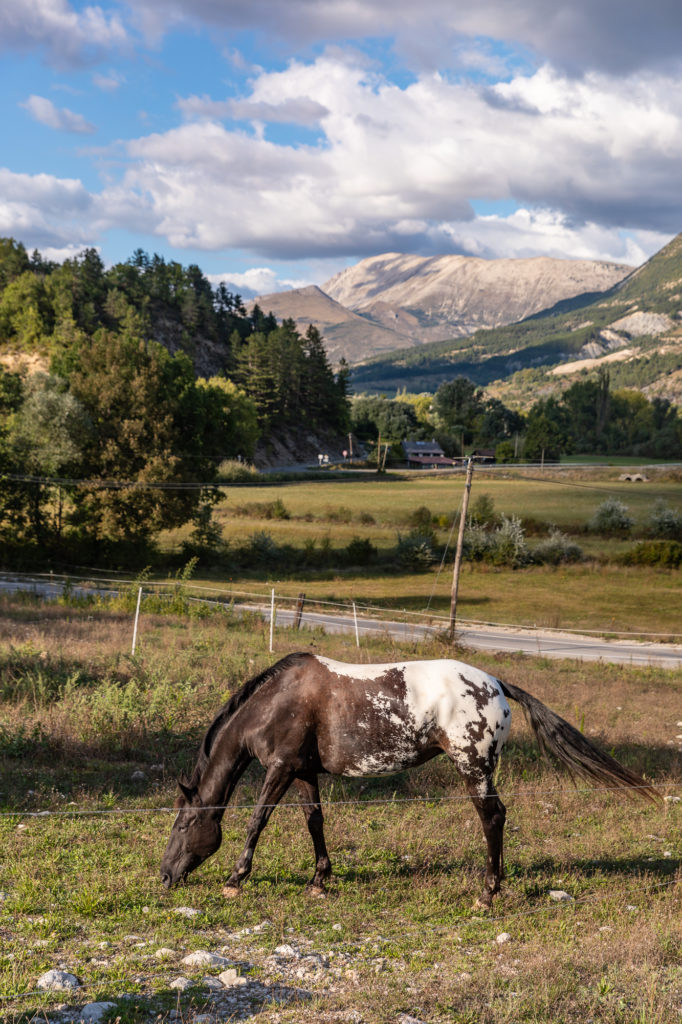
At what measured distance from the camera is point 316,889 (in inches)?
285

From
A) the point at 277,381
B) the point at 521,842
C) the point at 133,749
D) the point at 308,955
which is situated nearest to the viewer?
the point at 308,955

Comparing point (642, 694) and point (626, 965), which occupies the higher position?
point (626, 965)

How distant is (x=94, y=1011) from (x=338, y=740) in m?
3.16

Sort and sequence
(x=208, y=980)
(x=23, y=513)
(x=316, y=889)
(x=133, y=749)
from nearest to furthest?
(x=208, y=980) < (x=316, y=889) < (x=133, y=749) < (x=23, y=513)

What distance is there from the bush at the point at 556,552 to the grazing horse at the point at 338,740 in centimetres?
5063

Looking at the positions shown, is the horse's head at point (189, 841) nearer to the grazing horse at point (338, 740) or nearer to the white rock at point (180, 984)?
the grazing horse at point (338, 740)

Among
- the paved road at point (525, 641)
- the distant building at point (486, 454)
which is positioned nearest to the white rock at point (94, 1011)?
the paved road at point (525, 641)

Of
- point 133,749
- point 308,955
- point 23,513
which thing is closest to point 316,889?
point 308,955

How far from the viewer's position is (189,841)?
740cm

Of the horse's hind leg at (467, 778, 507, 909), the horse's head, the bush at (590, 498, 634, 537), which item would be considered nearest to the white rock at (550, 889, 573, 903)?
the horse's hind leg at (467, 778, 507, 909)

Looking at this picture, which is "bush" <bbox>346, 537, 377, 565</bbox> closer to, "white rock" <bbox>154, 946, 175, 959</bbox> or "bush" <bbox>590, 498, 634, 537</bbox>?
"bush" <bbox>590, 498, 634, 537</bbox>

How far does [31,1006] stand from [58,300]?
154699mm

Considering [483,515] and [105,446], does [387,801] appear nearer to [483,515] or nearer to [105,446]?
[105,446]

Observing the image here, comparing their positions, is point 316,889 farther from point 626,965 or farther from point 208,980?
point 626,965
